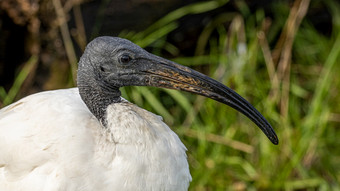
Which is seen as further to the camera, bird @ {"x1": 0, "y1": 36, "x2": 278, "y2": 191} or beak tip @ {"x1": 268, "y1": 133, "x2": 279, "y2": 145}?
beak tip @ {"x1": 268, "y1": 133, "x2": 279, "y2": 145}

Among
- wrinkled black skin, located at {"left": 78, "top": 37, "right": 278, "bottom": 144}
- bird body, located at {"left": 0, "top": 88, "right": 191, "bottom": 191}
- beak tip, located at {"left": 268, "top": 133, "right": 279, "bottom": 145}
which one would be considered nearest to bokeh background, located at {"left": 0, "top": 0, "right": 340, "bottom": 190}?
beak tip, located at {"left": 268, "top": 133, "right": 279, "bottom": 145}

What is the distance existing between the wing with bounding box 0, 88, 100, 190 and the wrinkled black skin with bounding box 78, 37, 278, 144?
0.46 feet

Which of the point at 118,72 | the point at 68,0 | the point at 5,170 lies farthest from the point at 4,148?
the point at 68,0

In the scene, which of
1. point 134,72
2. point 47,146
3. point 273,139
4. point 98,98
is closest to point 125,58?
point 134,72

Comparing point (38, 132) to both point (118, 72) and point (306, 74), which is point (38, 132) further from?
point (306, 74)

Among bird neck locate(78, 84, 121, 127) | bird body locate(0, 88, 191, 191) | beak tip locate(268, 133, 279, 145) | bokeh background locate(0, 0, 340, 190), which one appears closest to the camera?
bird body locate(0, 88, 191, 191)

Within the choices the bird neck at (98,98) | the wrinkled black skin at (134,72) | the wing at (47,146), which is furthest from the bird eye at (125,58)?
the wing at (47,146)

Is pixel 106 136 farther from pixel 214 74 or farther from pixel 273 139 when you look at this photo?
pixel 214 74

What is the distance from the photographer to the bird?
7.27 feet

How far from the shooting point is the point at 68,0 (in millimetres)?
3836

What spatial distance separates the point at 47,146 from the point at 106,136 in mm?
255

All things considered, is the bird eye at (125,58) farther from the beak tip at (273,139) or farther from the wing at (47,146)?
the beak tip at (273,139)

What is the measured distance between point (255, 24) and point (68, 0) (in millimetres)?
1625

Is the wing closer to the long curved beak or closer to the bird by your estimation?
the bird
